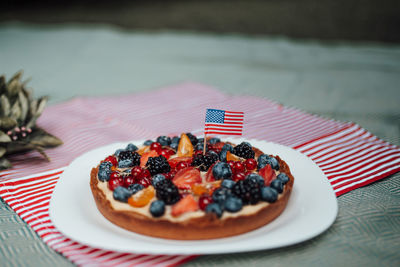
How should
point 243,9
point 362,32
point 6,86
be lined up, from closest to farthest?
point 6,86 → point 362,32 → point 243,9

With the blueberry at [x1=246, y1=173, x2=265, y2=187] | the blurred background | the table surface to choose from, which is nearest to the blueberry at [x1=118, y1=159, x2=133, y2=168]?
the table surface

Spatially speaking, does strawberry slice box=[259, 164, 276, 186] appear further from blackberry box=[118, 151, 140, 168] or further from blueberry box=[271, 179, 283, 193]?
blackberry box=[118, 151, 140, 168]

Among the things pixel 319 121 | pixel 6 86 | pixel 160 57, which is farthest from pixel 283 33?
pixel 6 86

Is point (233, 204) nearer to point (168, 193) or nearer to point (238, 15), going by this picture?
point (168, 193)

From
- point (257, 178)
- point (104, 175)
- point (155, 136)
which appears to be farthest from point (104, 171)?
point (155, 136)

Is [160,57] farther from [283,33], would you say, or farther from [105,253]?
[105,253]

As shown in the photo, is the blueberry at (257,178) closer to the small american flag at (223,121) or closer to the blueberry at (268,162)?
the blueberry at (268,162)
